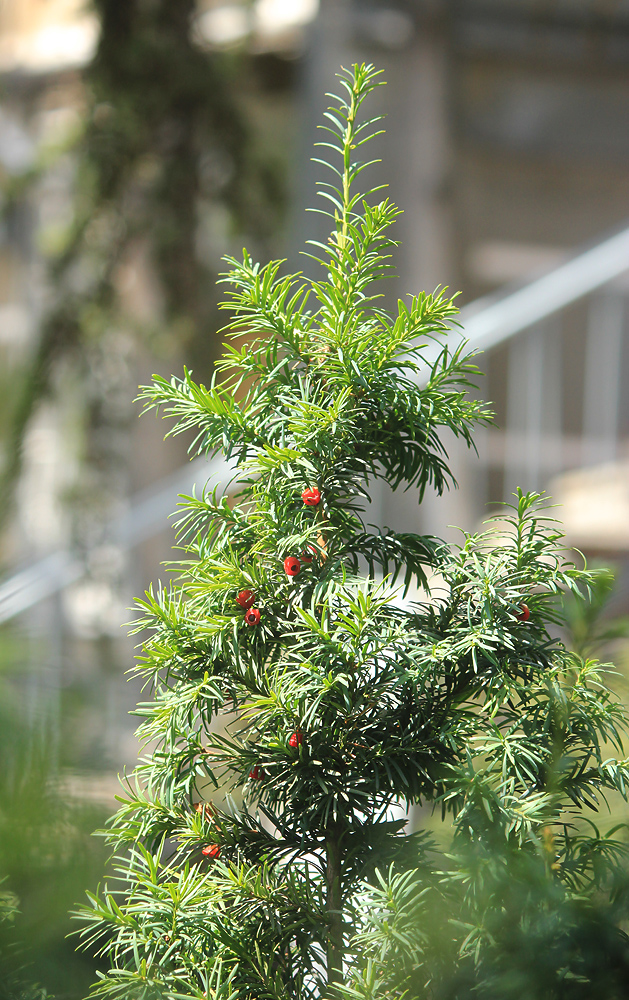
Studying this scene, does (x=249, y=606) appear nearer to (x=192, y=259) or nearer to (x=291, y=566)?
(x=291, y=566)

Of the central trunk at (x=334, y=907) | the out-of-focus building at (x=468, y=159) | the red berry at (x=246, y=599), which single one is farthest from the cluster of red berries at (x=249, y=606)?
the out-of-focus building at (x=468, y=159)

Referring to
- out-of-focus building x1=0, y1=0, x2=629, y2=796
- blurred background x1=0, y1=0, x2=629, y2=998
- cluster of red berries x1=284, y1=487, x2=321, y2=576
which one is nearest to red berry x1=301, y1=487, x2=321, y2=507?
cluster of red berries x1=284, y1=487, x2=321, y2=576

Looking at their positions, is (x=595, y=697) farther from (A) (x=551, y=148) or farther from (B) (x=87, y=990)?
(A) (x=551, y=148)

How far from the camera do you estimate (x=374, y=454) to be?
1.59 feet

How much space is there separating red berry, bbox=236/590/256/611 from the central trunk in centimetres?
13

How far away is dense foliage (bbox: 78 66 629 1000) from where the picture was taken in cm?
42

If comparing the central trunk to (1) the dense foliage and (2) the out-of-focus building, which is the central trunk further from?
(2) the out-of-focus building

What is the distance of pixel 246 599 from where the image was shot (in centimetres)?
46

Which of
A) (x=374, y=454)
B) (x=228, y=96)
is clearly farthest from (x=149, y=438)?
(x=374, y=454)

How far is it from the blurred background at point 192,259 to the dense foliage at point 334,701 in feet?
0.15

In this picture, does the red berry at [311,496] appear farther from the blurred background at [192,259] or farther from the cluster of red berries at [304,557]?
the blurred background at [192,259]

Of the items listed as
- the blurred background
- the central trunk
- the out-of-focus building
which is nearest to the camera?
the blurred background

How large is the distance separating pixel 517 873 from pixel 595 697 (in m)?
0.13

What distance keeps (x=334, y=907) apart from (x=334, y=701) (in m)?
0.11
